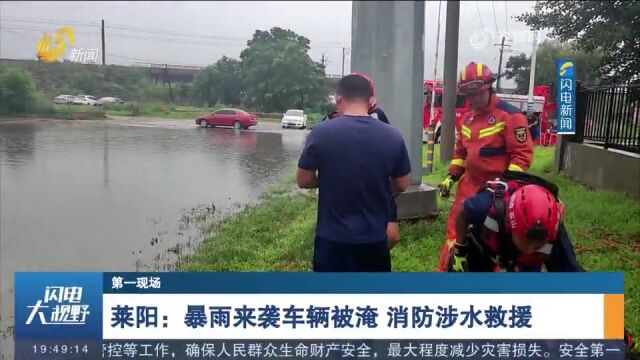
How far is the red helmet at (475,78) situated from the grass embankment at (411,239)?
4.91 feet

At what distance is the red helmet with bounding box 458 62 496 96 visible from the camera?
305cm

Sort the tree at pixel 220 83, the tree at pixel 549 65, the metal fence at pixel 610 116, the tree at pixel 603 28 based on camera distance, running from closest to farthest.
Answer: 1. the tree at pixel 220 83
2. the tree at pixel 603 28
3. the tree at pixel 549 65
4. the metal fence at pixel 610 116

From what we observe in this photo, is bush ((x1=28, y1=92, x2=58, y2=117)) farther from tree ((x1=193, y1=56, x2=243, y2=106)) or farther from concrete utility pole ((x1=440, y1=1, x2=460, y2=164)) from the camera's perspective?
concrete utility pole ((x1=440, y1=1, x2=460, y2=164))

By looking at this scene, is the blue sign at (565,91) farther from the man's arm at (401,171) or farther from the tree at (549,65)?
the man's arm at (401,171)

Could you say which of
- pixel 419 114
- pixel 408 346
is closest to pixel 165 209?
pixel 419 114

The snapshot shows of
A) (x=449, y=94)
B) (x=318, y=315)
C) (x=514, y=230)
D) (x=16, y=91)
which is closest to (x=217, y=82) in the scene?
(x=16, y=91)

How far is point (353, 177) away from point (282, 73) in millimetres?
1523

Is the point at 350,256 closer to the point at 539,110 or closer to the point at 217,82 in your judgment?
the point at 217,82

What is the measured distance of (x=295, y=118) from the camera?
3674 millimetres

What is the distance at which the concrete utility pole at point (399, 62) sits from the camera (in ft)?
10.7

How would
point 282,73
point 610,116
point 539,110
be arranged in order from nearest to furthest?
point 282,73 < point 610,116 < point 539,110

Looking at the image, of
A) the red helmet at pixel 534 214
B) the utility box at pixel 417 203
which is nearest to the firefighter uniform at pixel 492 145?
the red helmet at pixel 534 214

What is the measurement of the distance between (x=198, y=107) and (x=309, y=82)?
2.37 ft

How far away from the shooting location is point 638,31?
4.11 meters
